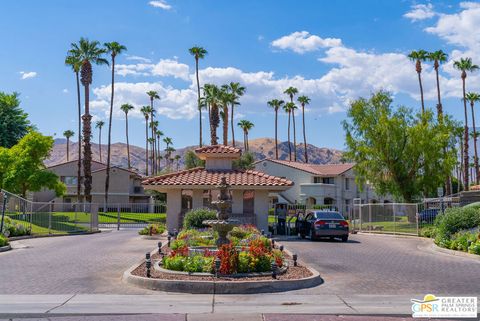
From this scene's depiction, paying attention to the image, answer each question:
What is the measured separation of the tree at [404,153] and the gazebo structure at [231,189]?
1422 centimetres

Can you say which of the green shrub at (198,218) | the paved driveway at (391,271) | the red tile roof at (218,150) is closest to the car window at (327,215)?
the paved driveway at (391,271)

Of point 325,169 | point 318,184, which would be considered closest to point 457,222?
point 318,184

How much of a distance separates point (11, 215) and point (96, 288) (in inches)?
796

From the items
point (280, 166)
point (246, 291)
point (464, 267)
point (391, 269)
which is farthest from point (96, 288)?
point (280, 166)

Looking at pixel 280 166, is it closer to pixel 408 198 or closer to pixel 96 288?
pixel 408 198

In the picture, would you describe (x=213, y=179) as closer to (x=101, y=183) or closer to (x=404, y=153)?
(x=404, y=153)

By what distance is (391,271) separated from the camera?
1359 centimetres

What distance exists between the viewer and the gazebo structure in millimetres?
25750

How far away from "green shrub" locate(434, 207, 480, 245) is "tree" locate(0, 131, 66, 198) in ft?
94.3

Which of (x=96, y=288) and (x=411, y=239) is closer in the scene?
(x=96, y=288)

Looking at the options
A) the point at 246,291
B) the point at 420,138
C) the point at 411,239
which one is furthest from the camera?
the point at 420,138

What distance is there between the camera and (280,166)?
2495 inches

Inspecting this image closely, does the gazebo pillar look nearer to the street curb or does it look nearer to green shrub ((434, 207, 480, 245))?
green shrub ((434, 207, 480, 245))
